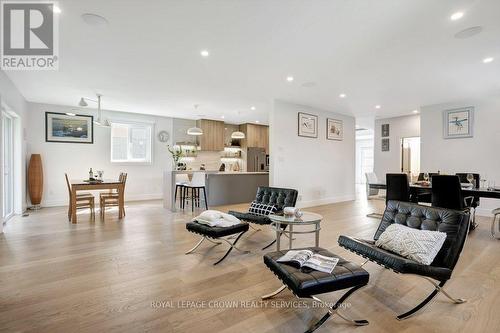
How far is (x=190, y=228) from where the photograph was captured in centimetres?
319

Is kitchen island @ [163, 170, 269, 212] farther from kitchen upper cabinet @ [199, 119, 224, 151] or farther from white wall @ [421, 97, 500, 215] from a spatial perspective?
white wall @ [421, 97, 500, 215]

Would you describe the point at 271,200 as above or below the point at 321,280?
above

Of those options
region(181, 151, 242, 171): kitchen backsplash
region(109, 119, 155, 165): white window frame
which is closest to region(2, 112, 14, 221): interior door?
region(109, 119, 155, 165): white window frame

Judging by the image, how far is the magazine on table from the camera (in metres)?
1.88

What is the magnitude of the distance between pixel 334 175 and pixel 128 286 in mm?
6439

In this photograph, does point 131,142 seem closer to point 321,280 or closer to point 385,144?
point 321,280

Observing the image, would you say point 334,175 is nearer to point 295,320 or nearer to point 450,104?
point 450,104

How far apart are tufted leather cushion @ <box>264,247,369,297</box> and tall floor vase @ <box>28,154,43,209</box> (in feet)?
22.2

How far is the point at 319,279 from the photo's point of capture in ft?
5.69

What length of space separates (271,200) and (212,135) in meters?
5.40

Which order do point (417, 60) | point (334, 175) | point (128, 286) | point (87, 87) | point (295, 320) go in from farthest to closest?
point (334, 175) → point (87, 87) → point (417, 60) → point (128, 286) → point (295, 320)

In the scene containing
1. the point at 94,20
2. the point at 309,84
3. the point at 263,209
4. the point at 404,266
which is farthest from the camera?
the point at 309,84

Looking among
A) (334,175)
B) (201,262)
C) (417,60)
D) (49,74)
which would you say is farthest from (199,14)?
(334,175)

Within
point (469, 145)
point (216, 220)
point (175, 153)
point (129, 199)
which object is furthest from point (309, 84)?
point (129, 199)
